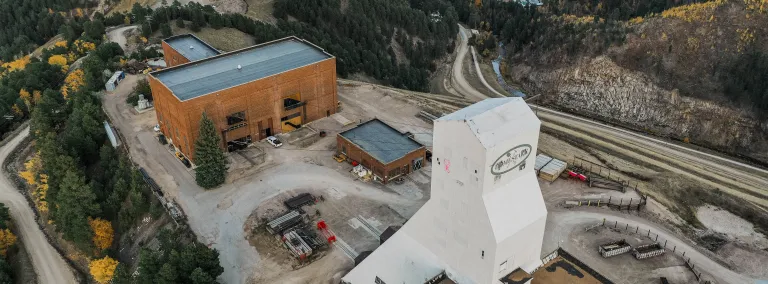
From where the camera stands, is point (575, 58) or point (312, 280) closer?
point (312, 280)

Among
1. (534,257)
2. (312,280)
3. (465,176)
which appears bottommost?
(312,280)

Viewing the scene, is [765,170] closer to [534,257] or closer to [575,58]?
[575,58]

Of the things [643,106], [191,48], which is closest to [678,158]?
[643,106]

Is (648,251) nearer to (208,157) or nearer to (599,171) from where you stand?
(599,171)

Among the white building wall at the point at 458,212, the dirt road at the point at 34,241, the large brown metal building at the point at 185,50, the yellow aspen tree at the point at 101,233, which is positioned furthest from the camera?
the large brown metal building at the point at 185,50

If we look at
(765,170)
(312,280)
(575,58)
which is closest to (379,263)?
(312,280)

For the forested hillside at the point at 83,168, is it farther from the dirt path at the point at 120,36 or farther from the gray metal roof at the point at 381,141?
the gray metal roof at the point at 381,141

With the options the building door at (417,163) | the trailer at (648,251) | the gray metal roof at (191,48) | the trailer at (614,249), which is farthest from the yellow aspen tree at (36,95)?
the trailer at (648,251)
